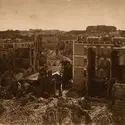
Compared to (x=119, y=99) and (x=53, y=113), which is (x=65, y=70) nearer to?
(x=53, y=113)

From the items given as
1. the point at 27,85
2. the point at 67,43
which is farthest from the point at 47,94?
the point at 67,43

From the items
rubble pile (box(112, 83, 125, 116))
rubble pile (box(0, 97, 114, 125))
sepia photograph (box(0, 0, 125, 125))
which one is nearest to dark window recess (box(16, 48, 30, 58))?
sepia photograph (box(0, 0, 125, 125))

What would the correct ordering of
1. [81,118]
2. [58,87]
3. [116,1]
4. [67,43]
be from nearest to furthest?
[116,1]
[81,118]
[58,87]
[67,43]

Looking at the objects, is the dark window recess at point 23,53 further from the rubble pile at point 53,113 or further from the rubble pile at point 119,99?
the rubble pile at point 119,99

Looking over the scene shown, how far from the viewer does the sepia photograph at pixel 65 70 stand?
29.5 feet

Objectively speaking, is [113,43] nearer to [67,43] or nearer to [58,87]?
[58,87]

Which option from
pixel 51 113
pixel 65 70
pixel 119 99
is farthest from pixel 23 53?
pixel 119 99

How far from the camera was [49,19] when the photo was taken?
9789mm

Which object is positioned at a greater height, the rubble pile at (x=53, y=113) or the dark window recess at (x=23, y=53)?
the dark window recess at (x=23, y=53)

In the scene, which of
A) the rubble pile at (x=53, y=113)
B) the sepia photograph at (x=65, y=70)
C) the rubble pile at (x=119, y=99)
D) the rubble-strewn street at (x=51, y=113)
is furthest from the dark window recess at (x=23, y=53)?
the rubble pile at (x=119, y=99)

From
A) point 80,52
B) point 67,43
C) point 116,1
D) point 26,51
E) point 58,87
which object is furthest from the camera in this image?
point 67,43

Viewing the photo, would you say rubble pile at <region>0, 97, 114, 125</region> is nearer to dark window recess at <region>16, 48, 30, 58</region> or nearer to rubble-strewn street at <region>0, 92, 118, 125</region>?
rubble-strewn street at <region>0, 92, 118, 125</region>

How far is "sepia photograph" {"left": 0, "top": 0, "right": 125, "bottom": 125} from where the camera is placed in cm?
899

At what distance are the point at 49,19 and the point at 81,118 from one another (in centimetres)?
439
